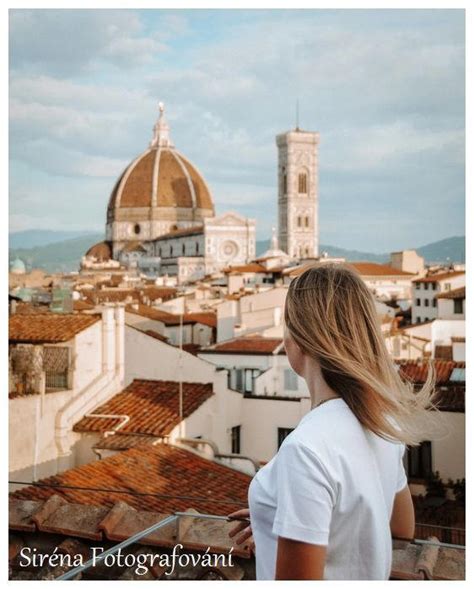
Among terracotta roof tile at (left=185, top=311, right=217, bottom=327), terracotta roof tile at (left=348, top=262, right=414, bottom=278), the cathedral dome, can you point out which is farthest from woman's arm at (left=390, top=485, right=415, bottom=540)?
the cathedral dome

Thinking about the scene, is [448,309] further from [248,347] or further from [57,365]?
[57,365]

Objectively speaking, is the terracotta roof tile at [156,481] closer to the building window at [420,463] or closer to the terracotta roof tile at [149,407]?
the terracotta roof tile at [149,407]

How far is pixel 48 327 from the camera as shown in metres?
6.64

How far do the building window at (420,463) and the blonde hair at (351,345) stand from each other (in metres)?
7.30

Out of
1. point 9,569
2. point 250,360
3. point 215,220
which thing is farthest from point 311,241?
point 9,569

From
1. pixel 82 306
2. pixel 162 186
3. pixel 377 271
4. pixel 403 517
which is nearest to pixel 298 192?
pixel 162 186

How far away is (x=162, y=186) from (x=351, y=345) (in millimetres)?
73226

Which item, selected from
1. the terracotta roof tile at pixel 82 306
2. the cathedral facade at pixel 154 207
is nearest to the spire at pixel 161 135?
the cathedral facade at pixel 154 207

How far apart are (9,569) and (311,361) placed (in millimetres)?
1682

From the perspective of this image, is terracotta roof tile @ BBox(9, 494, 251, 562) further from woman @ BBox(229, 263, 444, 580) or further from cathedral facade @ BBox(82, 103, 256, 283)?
cathedral facade @ BBox(82, 103, 256, 283)

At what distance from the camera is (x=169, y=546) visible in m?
2.16

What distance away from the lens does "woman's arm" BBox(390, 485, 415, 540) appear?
4.02 feet

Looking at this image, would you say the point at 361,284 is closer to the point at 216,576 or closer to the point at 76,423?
the point at 216,576

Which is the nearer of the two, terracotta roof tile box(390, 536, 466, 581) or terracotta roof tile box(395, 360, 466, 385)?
terracotta roof tile box(390, 536, 466, 581)
